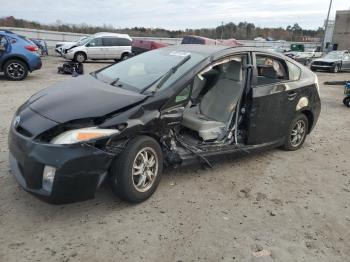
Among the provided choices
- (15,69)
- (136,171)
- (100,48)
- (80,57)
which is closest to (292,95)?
(136,171)

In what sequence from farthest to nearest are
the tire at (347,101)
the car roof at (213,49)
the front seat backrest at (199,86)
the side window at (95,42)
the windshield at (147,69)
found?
the side window at (95,42), the tire at (347,101), the front seat backrest at (199,86), the car roof at (213,49), the windshield at (147,69)

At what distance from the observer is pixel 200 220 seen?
369 cm

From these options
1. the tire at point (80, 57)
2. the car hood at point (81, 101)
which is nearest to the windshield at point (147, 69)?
the car hood at point (81, 101)

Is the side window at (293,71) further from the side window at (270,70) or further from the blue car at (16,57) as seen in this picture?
the blue car at (16,57)

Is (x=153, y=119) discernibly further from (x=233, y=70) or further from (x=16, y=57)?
(x=16, y=57)

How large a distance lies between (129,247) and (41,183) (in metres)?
0.97

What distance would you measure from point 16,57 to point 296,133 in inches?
372

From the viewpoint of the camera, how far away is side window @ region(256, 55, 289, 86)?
5078mm

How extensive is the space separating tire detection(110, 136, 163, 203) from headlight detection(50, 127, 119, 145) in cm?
31

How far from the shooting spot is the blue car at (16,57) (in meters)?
11.6

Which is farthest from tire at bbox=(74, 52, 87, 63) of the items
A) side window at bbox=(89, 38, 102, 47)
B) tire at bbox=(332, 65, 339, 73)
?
tire at bbox=(332, 65, 339, 73)

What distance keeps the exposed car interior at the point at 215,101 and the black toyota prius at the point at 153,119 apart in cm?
1

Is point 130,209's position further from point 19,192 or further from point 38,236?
point 19,192

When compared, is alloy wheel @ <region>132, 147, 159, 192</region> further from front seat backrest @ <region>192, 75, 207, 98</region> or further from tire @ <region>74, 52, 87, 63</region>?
tire @ <region>74, 52, 87, 63</region>
